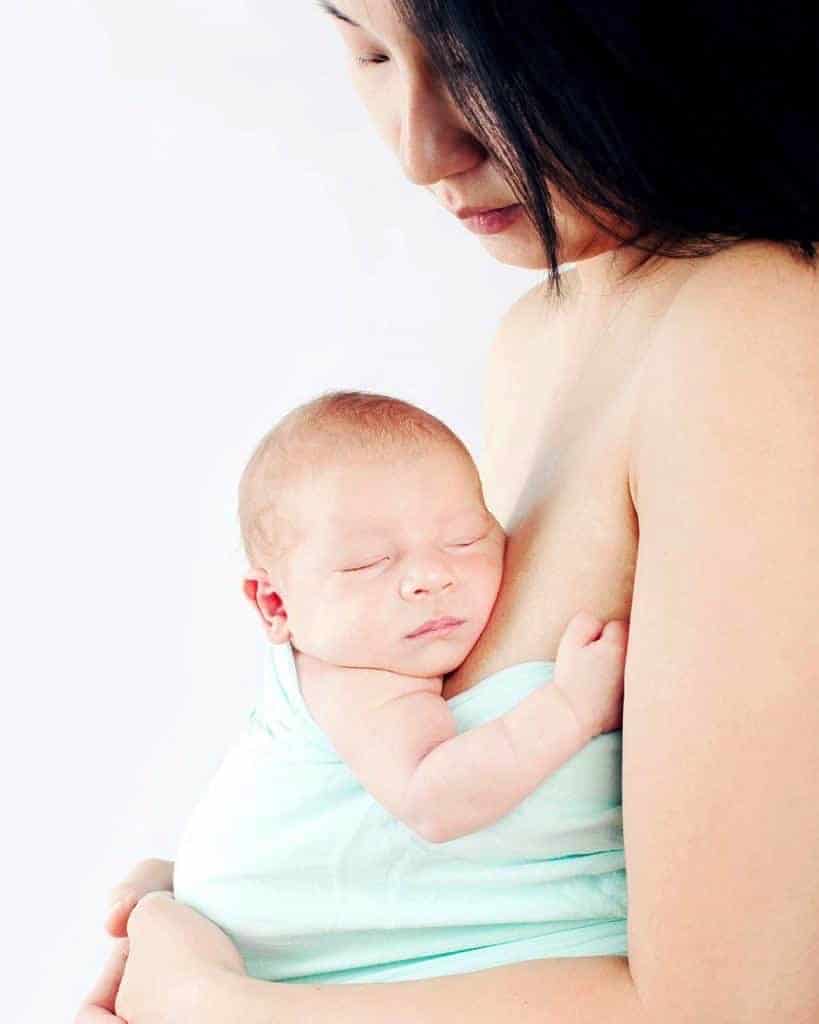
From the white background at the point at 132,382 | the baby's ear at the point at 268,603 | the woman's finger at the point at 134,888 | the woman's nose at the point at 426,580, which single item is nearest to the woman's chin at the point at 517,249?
the woman's nose at the point at 426,580

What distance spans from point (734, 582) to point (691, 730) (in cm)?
10

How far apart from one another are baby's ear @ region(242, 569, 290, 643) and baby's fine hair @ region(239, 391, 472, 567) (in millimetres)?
14

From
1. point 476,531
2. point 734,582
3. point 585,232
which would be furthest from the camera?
point 476,531

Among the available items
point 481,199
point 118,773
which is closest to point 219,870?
point 481,199

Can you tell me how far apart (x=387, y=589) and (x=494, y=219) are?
0.30 metres

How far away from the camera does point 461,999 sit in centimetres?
106

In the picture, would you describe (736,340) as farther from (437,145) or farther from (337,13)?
(337,13)

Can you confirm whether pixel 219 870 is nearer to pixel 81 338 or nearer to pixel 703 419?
pixel 703 419

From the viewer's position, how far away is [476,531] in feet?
3.97

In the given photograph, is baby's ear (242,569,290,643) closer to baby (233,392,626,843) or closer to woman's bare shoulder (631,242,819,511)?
baby (233,392,626,843)

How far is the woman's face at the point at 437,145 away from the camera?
1.07 m

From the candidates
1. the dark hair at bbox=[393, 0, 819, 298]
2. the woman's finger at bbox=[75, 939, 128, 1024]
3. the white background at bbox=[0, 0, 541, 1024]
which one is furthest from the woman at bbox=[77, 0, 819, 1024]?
the white background at bbox=[0, 0, 541, 1024]

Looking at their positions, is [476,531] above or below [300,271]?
below

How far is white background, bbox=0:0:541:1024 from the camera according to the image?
2197 mm
